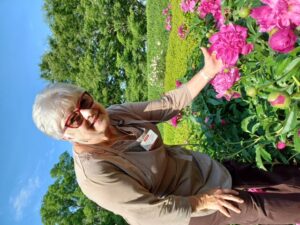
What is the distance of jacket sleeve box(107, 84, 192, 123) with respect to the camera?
2705 millimetres

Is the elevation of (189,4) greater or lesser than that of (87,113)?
greater

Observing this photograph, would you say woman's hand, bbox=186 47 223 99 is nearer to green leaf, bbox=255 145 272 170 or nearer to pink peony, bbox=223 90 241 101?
pink peony, bbox=223 90 241 101

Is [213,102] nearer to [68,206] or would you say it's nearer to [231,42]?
[231,42]

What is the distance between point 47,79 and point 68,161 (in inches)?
225

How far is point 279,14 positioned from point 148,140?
108 centimetres

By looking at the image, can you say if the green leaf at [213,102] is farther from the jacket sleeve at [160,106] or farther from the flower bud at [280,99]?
the flower bud at [280,99]

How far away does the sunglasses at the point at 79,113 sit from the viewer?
85.7 inches

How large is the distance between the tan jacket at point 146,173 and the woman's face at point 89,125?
0.06 m

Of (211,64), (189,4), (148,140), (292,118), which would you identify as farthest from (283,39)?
(189,4)

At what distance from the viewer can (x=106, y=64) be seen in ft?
67.8

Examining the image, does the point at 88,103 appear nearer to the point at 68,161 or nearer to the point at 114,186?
the point at 114,186

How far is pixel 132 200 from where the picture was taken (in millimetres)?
2158

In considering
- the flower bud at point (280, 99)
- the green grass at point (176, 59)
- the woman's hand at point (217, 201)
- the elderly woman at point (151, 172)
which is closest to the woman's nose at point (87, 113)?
the elderly woman at point (151, 172)

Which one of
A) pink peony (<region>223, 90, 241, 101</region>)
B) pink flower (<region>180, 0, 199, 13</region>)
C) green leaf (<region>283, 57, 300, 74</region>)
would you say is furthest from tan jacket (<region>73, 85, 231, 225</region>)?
pink flower (<region>180, 0, 199, 13</region>)
